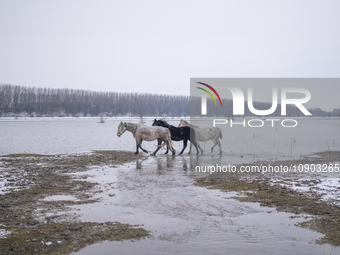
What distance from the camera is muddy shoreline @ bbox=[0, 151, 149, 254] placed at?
5301 mm

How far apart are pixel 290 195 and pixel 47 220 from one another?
6.04m

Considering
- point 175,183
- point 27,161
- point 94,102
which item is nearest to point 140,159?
point 27,161

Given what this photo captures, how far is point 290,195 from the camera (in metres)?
8.59

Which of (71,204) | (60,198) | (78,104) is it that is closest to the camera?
(71,204)

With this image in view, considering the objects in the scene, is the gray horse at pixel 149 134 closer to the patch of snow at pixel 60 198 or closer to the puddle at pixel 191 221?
the puddle at pixel 191 221

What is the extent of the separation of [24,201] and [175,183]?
4.58 m

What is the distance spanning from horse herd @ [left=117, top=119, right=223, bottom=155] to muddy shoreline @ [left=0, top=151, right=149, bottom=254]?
715 centimetres

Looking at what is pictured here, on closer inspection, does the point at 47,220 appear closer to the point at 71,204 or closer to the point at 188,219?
the point at 71,204

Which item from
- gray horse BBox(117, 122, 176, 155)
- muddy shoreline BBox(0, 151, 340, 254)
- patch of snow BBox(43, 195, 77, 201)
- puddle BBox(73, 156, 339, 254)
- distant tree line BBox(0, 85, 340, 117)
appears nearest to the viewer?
puddle BBox(73, 156, 339, 254)

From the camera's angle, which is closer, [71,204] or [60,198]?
[71,204]

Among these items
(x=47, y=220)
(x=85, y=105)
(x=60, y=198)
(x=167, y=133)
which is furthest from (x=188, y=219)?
(x=85, y=105)

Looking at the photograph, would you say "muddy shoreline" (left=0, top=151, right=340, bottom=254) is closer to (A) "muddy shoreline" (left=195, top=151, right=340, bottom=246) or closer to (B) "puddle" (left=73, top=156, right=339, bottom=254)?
(A) "muddy shoreline" (left=195, top=151, right=340, bottom=246)

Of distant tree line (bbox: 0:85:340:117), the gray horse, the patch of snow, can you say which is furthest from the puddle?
distant tree line (bbox: 0:85:340:117)

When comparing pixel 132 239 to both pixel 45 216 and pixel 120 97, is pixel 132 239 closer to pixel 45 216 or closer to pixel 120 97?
pixel 45 216
